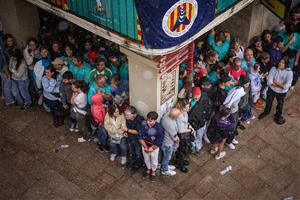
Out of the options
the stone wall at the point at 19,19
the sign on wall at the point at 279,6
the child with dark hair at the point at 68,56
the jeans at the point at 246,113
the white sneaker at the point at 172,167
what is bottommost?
the white sneaker at the point at 172,167

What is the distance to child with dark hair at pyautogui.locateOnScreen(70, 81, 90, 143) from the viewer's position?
893 cm

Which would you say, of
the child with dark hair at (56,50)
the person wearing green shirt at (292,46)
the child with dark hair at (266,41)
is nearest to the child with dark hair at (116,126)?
the child with dark hair at (56,50)

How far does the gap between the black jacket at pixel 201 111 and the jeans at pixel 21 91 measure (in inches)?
153

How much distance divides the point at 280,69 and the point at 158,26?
3852 mm

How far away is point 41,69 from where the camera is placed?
9.64m

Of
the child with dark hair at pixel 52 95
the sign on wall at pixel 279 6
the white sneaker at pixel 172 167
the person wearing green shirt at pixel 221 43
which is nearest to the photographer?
the sign on wall at pixel 279 6

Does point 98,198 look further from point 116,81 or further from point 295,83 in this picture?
point 295,83

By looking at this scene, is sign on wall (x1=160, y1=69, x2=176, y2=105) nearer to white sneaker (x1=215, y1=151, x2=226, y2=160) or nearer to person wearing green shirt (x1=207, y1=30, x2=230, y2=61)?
white sneaker (x1=215, y1=151, x2=226, y2=160)

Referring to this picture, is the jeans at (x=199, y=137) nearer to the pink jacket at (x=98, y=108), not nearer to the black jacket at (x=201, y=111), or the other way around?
the black jacket at (x=201, y=111)

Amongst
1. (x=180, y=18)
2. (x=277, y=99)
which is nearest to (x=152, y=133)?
(x=180, y=18)

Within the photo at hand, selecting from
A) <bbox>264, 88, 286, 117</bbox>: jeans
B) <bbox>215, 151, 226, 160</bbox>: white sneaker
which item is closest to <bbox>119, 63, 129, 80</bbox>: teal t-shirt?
<bbox>215, 151, 226, 160</bbox>: white sneaker

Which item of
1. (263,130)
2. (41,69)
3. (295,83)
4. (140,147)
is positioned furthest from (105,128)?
(295,83)

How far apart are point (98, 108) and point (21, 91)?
2535mm

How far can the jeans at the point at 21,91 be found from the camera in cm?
1029
